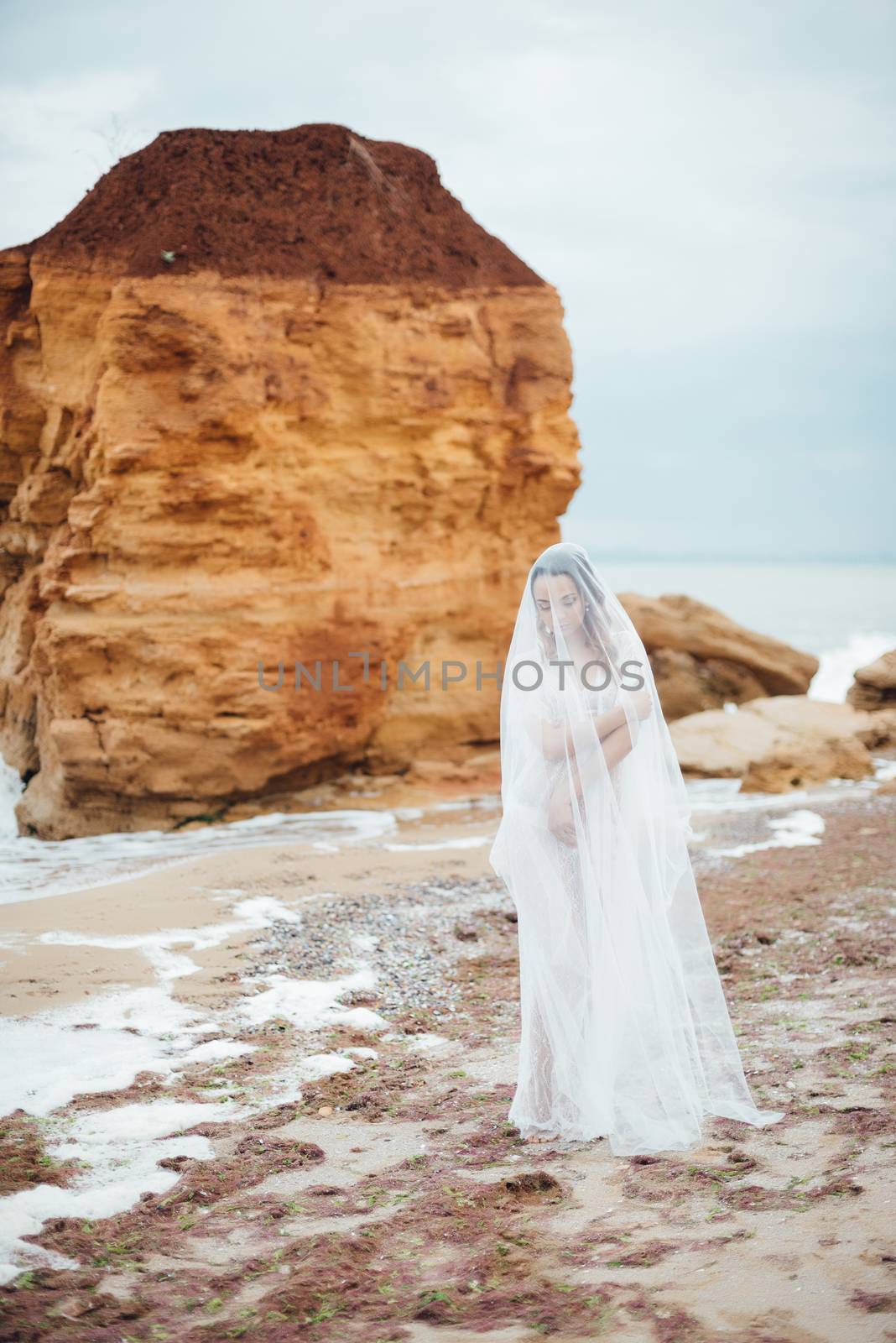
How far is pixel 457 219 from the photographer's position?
12.0 meters

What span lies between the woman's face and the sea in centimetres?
317

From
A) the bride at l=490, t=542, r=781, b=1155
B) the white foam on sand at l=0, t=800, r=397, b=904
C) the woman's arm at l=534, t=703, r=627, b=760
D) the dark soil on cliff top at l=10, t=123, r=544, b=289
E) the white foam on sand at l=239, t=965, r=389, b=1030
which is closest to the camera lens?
the bride at l=490, t=542, r=781, b=1155

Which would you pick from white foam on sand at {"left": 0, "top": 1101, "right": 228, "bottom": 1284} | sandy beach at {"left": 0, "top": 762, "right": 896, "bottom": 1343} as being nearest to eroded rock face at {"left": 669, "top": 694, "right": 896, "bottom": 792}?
sandy beach at {"left": 0, "top": 762, "right": 896, "bottom": 1343}

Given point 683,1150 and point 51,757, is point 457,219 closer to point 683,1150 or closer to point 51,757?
point 51,757

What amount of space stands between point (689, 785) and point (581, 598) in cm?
889

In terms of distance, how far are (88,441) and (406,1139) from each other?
8.41 meters

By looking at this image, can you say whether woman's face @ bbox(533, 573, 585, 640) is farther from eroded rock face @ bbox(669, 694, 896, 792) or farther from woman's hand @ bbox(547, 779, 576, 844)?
eroded rock face @ bbox(669, 694, 896, 792)

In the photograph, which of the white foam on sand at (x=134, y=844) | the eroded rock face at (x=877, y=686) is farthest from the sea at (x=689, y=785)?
the eroded rock face at (x=877, y=686)

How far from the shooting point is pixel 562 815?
13.3ft

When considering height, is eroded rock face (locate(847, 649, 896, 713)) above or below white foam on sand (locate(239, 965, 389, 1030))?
above

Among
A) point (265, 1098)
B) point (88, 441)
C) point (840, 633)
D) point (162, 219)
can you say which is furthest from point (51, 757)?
point (840, 633)

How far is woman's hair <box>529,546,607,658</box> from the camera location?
4.11 meters

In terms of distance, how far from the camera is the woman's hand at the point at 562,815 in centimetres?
404

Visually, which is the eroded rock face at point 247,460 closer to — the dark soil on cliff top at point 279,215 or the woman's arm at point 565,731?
the dark soil on cliff top at point 279,215
